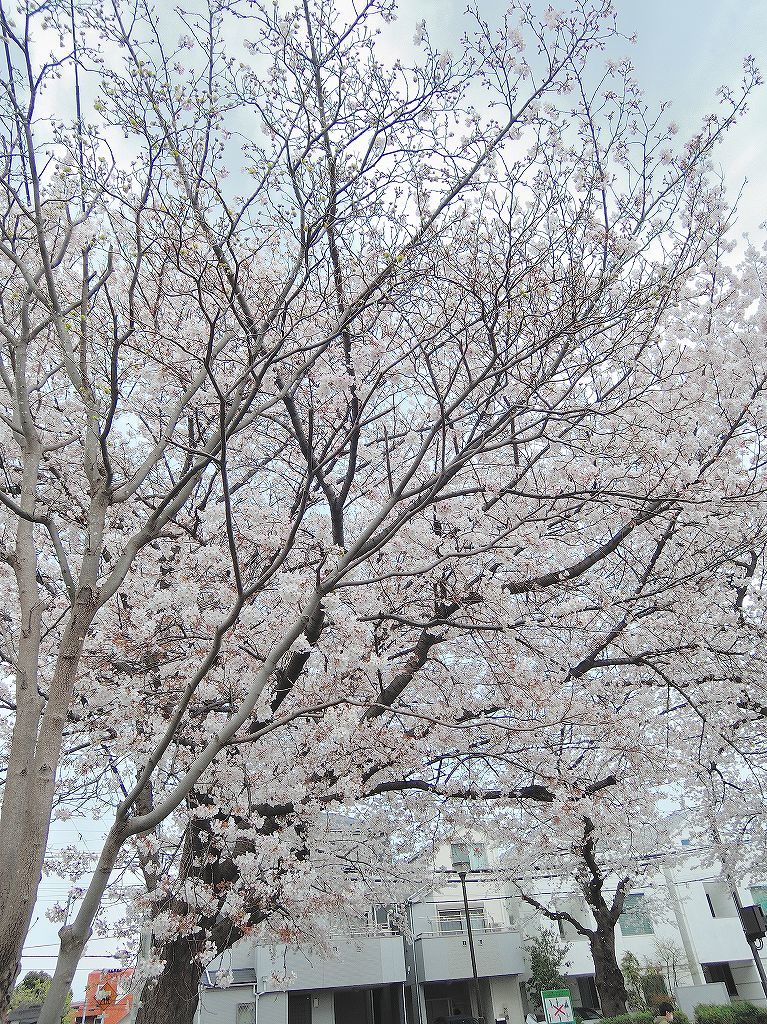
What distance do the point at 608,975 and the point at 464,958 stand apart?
33.2 ft

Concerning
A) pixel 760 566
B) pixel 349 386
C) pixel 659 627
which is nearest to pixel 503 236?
pixel 349 386

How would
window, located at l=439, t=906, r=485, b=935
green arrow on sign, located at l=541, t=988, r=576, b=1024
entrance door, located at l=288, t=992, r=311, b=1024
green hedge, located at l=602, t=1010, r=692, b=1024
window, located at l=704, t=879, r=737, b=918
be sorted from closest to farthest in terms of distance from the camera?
green arrow on sign, located at l=541, t=988, r=576, b=1024
green hedge, located at l=602, t=1010, r=692, b=1024
entrance door, located at l=288, t=992, r=311, b=1024
window, located at l=439, t=906, r=485, b=935
window, located at l=704, t=879, r=737, b=918

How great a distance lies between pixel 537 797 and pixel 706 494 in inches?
125

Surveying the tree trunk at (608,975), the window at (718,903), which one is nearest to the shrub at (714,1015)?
the tree trunk at (608,975)

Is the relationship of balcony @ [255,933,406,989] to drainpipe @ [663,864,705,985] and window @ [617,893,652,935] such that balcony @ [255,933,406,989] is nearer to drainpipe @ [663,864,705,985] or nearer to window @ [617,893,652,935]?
window @ [617,893,652,935]

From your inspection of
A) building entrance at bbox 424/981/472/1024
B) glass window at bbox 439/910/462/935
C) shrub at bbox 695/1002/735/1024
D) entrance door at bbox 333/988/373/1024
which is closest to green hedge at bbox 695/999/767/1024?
shrub at bbox 695/1002/735/1024

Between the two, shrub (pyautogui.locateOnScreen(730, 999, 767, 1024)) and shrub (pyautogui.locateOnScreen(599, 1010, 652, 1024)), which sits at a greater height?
shrub (pyautogui.locateOnScreen(599, 1010, 652, 1024))

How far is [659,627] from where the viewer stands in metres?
6.93

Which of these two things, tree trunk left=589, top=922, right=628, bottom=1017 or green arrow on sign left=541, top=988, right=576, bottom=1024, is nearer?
green arrow on sign left=541, top=988, right=576, bottom=1024

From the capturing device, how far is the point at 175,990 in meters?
5.79

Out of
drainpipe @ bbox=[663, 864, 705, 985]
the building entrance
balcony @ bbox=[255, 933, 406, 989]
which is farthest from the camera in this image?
the building entrance

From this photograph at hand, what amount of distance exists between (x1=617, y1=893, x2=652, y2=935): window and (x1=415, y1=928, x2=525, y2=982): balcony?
4796 millimetres

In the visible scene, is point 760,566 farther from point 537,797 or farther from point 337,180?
point 337,180

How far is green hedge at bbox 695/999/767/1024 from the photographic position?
50.7ft
